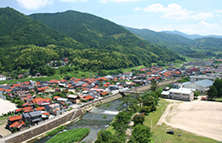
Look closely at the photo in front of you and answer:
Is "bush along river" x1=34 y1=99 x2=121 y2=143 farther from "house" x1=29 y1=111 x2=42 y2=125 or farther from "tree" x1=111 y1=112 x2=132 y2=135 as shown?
"house" x1=29 y1=111 x2=42 y2=125

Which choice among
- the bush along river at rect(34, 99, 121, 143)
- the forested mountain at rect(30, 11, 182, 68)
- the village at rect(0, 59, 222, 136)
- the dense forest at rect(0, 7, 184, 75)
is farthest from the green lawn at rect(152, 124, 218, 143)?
the forested mountain at rect(30, 11, 182, 68)

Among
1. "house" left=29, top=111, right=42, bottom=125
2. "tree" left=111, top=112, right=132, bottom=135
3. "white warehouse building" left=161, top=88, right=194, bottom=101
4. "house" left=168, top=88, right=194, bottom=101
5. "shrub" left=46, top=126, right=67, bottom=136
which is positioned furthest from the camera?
"white warehouse building" left=161, top=88, right=194, bottom=101

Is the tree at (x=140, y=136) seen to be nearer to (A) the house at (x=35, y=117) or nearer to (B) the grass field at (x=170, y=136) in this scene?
(B) the grass field at (x=170, y=136)

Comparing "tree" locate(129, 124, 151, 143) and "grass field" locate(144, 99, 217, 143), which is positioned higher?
"tree" locate(129, 124, 151, 143)

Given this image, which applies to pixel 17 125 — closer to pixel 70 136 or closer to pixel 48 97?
pixel 70 136

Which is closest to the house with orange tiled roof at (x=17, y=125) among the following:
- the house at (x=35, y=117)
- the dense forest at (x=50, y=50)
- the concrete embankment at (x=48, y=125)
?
the concrete embankment at (x=48, y=125)

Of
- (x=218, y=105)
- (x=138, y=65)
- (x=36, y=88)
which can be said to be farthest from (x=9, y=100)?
(x=138, y=65)
